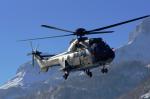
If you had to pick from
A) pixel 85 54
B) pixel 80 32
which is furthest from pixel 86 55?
pixel 80 32

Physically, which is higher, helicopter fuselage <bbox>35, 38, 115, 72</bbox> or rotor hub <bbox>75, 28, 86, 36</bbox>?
rotor hub <bbox>75, 28, 86, 36</bbox>

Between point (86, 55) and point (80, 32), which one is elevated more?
point (80, 32)

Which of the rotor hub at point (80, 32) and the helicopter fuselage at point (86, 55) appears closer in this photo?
the helicopter fuselage at point (86, 55)

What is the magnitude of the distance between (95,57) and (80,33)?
7754 millimetres

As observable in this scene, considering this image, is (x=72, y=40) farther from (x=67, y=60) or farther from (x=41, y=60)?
(x=41, y=60)

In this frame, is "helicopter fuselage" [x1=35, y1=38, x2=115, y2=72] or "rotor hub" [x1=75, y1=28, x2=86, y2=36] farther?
"rotor hub" [x1=75, y1=28, x2=86, y2=36]

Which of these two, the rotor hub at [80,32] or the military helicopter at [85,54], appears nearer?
the military helicopter at [85,54]

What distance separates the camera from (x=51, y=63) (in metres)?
90.9

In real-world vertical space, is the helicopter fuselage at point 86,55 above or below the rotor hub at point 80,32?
below

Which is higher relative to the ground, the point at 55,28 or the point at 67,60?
the point at 55,28

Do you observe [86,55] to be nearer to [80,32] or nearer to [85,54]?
[85,54]

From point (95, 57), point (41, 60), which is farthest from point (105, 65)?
point (41, 60)

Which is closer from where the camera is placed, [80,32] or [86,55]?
[86,55]

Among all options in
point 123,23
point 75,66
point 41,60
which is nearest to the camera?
point 123,23
